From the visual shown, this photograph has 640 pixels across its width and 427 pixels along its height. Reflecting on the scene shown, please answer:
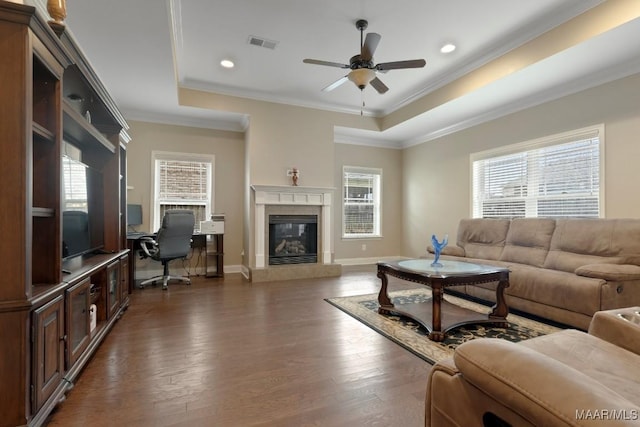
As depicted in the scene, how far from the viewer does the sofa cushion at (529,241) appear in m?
3.77

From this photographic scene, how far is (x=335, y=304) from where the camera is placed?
3730mm

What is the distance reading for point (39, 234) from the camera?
5.81ft

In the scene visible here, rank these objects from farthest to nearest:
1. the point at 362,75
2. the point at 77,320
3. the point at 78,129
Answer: the point at 362,75 < the point at 78,129 < the point at 77,320

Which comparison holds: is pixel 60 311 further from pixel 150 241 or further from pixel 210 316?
pixel 150 241

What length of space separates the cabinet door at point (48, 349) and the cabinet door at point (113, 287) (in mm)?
1030

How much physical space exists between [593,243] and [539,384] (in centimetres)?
347

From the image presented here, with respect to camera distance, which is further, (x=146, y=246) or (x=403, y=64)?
(x=146, y=246)

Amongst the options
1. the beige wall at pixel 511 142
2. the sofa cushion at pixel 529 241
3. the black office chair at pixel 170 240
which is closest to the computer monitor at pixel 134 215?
the black office chair at pixel 170 240

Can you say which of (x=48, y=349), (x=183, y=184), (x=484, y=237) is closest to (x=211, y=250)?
(x=183, y=184)

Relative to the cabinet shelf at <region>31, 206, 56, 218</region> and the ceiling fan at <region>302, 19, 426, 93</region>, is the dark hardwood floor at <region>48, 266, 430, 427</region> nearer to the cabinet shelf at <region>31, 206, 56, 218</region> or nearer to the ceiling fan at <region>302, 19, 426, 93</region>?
the cabinet shelf at <region>31, 206, 56, 218</region>

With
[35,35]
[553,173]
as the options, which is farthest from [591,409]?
[553,173]

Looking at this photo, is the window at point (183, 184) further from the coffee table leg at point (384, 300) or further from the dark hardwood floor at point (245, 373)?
the coffee table leg at point (384, 300)

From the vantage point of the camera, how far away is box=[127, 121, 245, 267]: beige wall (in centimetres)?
527

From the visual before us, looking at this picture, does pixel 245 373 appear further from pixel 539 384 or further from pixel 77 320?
pixel 539 384
